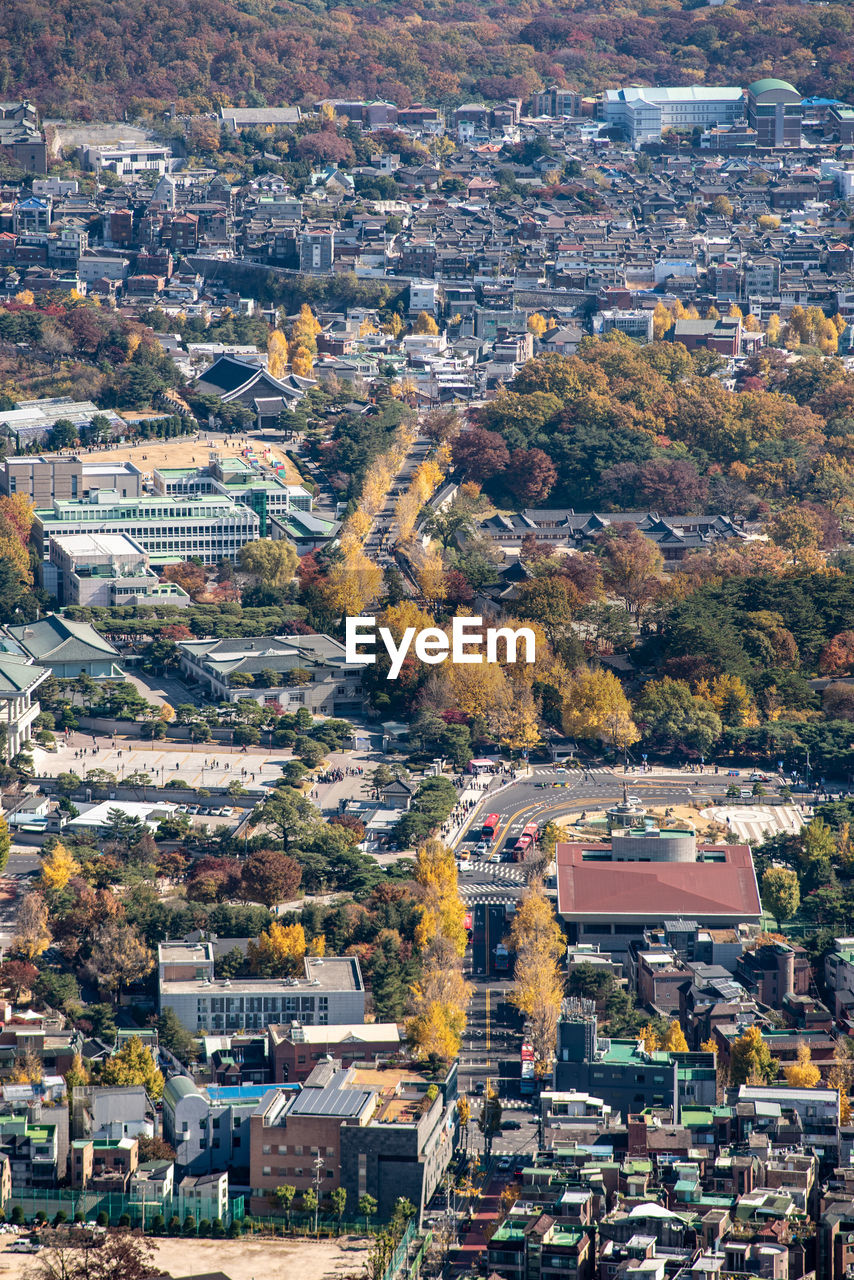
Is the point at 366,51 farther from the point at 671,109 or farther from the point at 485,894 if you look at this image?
the point at 485,894

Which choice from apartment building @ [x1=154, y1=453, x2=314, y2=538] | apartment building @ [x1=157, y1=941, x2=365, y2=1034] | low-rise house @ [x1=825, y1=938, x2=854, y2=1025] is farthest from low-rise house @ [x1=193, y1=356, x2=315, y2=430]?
apartment building @ [x1=157, y1=941, x2=365, y2=1034]

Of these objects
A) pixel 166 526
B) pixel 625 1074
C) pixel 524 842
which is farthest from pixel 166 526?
pixel 625 1074

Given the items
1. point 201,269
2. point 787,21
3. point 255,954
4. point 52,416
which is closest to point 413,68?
point 787,21

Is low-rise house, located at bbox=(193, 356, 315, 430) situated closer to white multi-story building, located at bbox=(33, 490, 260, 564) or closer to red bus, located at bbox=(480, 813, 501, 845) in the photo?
white multi-story building, located at bbox=(33, 490, 260, 564)

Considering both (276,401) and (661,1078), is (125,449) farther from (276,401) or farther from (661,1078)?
(661,1078)

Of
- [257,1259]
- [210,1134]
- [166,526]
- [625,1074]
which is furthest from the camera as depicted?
[166,526]
